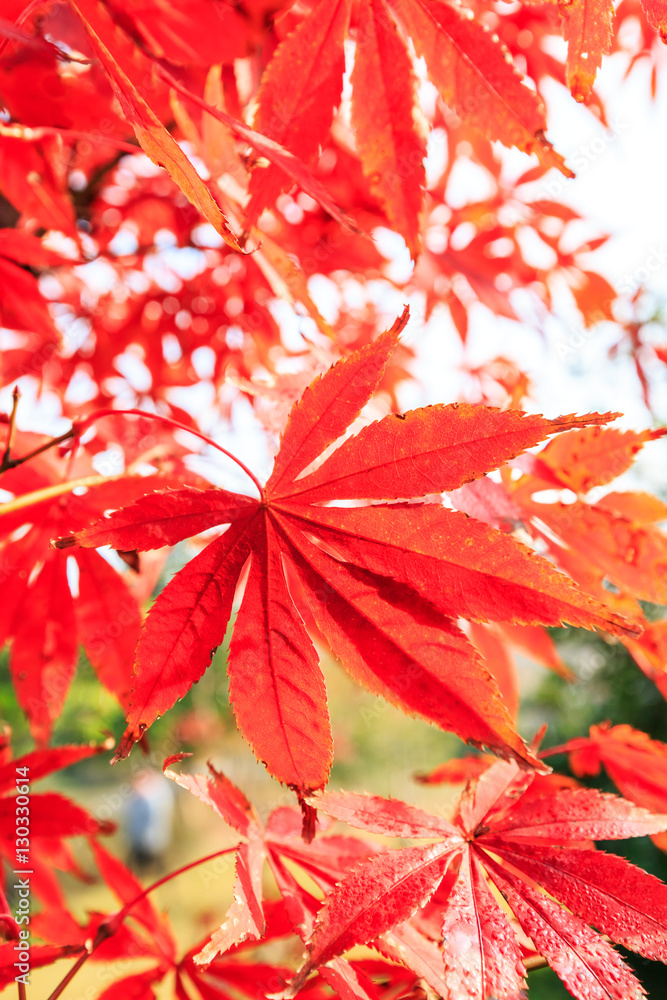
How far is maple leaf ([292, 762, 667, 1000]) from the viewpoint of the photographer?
0.38 meters

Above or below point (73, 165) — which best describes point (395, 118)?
below

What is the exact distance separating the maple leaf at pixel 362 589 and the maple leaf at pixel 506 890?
92 millimetres

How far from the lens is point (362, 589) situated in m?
0.41

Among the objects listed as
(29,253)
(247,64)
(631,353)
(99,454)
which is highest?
(247,64)

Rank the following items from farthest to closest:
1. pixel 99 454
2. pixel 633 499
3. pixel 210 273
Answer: pixel 210 273 < pixel 99 454 < pixel 633 499

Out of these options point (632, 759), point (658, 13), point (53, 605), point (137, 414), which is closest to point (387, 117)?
point (658, 13)

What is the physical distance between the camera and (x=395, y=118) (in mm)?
505

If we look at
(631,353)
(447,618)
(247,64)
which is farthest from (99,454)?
(631,353)

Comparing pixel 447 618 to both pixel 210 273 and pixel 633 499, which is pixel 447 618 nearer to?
pixel 633 499

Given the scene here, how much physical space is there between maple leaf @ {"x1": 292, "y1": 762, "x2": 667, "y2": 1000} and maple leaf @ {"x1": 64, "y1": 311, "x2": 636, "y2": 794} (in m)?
0.09

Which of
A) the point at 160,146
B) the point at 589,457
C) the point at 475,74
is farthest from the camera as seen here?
the point at 589,457

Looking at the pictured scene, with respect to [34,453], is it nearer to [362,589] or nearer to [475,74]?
[362,589]

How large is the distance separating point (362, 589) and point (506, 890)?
26 cm

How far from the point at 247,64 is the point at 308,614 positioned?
69 centimetres
